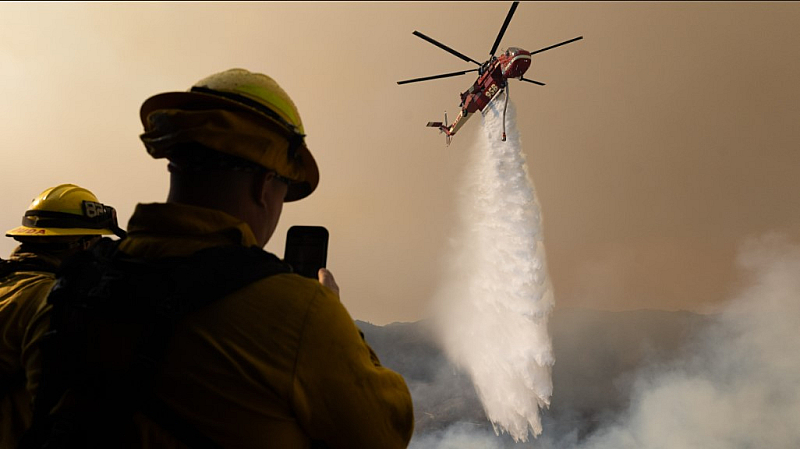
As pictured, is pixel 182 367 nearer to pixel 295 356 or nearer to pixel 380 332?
pixel 295 356

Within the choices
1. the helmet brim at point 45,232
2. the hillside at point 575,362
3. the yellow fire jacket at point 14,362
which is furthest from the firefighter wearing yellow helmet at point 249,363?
the hillside at point 575,362

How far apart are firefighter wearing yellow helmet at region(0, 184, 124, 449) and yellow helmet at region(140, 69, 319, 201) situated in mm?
979

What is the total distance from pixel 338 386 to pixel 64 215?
4.99 metres

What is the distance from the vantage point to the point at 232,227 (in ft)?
6.32

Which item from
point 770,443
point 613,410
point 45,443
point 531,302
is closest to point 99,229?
point 45,443

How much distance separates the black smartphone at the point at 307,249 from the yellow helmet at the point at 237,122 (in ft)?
1.33

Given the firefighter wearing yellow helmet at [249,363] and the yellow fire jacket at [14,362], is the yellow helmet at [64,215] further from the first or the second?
the firefighter wearing yellow helmet at [249,363]

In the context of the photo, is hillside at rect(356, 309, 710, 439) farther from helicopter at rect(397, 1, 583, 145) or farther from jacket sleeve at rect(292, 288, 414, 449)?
jacket sleeve at rect(292, 288, 414, 449)

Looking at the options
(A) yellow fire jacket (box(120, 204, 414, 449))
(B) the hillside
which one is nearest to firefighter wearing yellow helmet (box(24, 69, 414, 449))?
(A) yellow fire jacket (box(120, 204, 414, 449))

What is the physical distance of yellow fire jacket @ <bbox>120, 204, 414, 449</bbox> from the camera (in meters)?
Answer: 1.61

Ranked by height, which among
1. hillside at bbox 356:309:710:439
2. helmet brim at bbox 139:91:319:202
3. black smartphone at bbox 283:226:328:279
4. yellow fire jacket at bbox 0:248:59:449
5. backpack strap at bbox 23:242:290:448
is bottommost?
yellow fire jacket at bbox 0:248:59:449

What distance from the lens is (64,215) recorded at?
506 centimetres

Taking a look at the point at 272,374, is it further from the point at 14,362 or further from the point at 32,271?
the point at 32,271

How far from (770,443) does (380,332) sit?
6526cm
